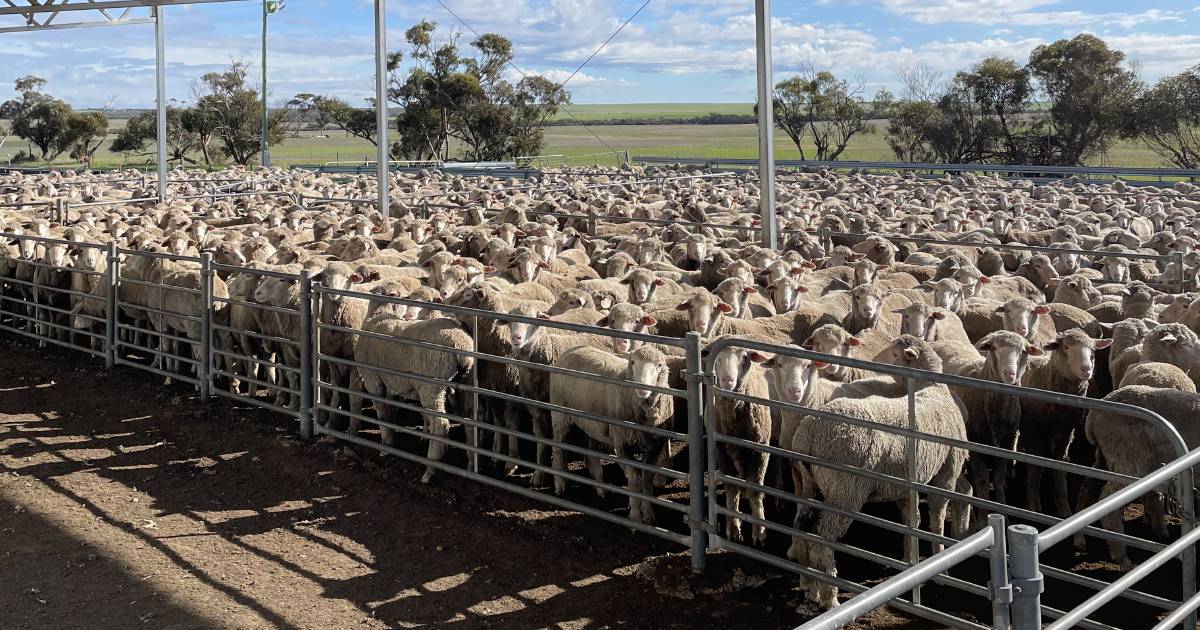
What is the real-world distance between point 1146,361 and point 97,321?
11148 mm

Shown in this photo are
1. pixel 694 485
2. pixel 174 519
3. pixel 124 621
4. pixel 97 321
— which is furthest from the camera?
pixel 97 321

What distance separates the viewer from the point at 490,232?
16688mm

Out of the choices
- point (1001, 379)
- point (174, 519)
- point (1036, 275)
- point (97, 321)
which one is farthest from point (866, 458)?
point (97, 321)

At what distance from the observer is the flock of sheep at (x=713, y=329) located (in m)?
6.69

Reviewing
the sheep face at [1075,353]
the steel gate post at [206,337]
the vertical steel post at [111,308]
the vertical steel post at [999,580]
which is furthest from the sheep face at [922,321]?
the vertical steel post at [111,308]

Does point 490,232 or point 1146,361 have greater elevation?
point 490,232

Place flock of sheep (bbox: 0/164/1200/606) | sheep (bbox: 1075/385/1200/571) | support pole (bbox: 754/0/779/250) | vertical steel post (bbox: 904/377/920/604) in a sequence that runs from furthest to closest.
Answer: support pole (bbox: 754/0/779/250) < flock of sheep (bbox: 0/164/1200/606) < sheep (bbox: 1075/385/1200/571) < vertical steel post (bbox: 904/377/920/604)

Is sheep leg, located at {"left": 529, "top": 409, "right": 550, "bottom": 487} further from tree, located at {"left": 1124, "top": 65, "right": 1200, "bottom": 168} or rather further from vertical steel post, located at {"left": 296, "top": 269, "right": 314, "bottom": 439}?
tree, located at {"left": 1124, "top": 65, "right": 1200, "bottom": 168}

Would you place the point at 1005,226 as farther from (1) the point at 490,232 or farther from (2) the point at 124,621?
(2) the point at 124,621

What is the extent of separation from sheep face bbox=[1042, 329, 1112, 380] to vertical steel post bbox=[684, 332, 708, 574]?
3.12m

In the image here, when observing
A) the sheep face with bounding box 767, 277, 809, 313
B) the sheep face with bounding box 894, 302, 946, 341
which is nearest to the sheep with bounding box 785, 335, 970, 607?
the sheep face with bounding box 894, 302, 946, 341

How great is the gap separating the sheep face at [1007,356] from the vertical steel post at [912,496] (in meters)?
1.76

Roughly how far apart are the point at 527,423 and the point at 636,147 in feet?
371

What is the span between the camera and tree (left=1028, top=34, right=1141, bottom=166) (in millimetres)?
52719
